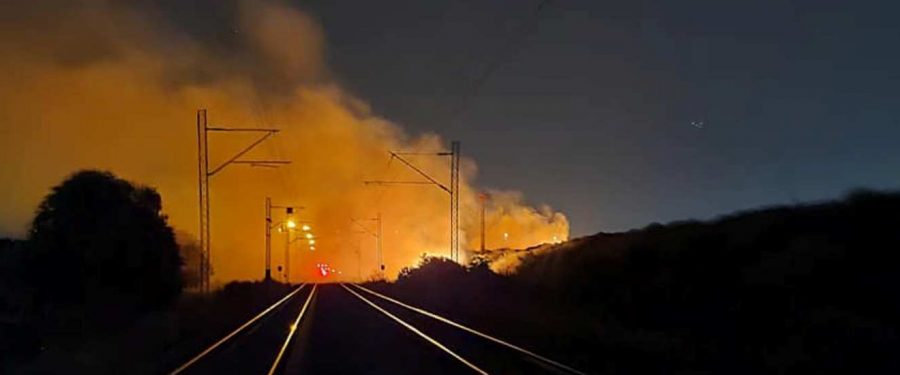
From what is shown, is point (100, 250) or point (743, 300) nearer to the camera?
point (743, 300)

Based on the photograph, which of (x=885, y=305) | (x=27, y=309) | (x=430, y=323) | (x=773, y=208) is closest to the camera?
(x=885, y=305)

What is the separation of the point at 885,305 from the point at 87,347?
23.9 metres

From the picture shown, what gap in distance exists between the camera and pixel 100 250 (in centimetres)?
7225

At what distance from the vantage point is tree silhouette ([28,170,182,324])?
70875 mm

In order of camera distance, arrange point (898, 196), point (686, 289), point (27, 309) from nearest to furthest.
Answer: point (898, 196) → point (686, 289) → point (27, 309)

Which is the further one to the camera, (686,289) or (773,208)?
(773,208)

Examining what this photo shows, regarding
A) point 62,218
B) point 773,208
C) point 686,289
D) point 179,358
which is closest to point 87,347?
point 179,358

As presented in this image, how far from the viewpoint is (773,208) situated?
3859 cm

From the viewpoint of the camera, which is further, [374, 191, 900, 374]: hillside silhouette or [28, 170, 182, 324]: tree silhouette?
[28, 170, 182, 324]: tree silhouette

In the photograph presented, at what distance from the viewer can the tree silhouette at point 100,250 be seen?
70875 millimetres

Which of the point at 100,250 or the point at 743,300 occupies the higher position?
the point at 100,250

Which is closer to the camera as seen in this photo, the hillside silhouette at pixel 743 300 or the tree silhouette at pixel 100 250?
the hillside silhouette at pixel 743 300

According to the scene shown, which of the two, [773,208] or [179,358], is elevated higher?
[773,208]

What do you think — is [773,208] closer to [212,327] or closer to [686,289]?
[686,289]
